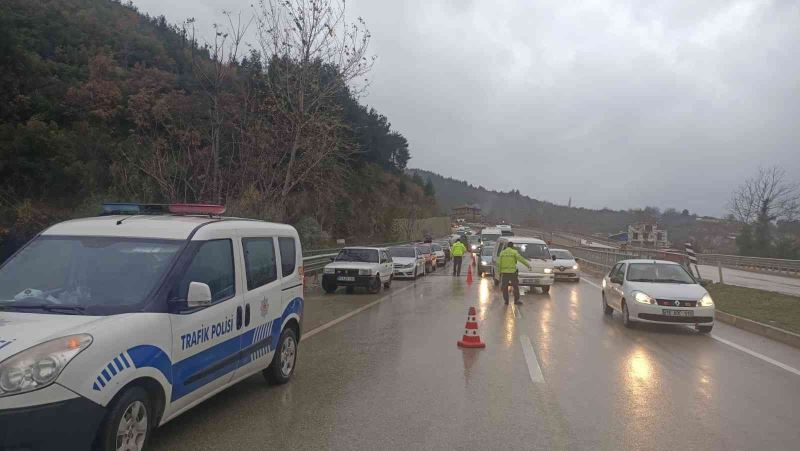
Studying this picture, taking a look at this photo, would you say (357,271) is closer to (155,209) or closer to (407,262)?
(407,262)

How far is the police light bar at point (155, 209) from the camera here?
606 centimetres

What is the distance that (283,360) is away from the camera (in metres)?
7.23

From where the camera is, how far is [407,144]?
84000 millimetres

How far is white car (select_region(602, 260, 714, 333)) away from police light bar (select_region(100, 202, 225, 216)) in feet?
29.4

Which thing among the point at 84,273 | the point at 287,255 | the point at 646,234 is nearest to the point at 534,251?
the point at 287,255

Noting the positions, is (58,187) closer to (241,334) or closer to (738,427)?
(241,334)

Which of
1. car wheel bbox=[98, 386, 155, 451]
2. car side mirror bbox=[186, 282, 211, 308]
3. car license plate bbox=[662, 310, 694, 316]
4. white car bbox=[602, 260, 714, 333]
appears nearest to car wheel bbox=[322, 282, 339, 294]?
white car bbox=[602, 260, 714, 333]

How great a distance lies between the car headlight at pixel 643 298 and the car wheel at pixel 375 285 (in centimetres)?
902

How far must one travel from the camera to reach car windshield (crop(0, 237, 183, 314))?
15.3 ft

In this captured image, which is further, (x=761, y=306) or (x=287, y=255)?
(x=761, y=306)

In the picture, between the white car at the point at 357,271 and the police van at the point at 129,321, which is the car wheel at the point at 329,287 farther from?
the police van at the point at 129,321

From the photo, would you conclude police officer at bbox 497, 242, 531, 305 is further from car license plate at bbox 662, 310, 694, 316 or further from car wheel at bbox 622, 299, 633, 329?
car license plate at bbox 662, 310, 694, 316

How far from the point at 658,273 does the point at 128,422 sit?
1185 centimetres

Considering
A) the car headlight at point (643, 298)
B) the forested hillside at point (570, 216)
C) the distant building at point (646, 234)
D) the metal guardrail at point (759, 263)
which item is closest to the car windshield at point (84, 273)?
the car headlight at point (643, 298)
